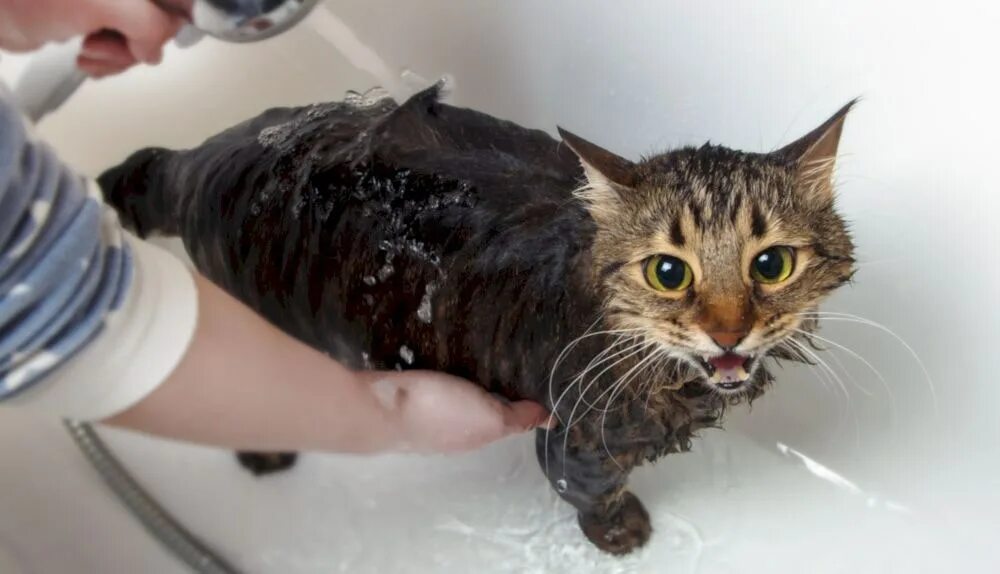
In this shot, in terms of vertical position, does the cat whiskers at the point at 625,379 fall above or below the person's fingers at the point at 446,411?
above

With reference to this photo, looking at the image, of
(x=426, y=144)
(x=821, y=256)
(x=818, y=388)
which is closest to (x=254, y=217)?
(x=426, y=144)

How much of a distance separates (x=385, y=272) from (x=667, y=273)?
1.05 ft

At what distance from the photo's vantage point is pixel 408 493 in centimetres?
122

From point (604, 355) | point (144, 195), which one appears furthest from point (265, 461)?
point (604, 355)

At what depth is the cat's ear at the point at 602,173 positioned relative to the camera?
0.73 m

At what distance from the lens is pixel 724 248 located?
2.30 feet

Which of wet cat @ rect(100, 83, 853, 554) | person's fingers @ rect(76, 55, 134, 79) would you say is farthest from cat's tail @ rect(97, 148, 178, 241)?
person's fingers @ rect(76, 55, 134, 79)

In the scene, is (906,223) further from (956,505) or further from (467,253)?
(467,253)

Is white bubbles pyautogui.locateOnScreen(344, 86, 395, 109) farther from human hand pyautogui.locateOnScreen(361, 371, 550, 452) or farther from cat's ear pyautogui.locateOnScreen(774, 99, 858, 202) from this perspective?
cat's ear pyautogui.locateOnScreen(774, 99, 858, 202)

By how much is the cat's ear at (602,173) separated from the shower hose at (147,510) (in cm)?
73

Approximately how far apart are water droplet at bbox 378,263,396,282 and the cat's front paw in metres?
0.38

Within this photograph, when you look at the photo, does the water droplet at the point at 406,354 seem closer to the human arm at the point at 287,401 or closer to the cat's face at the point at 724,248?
the human arm at the point at 287,401

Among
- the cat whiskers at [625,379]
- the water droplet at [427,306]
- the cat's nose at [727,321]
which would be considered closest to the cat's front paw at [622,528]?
the cat whiskers at [625,379]

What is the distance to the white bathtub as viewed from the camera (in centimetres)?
97
